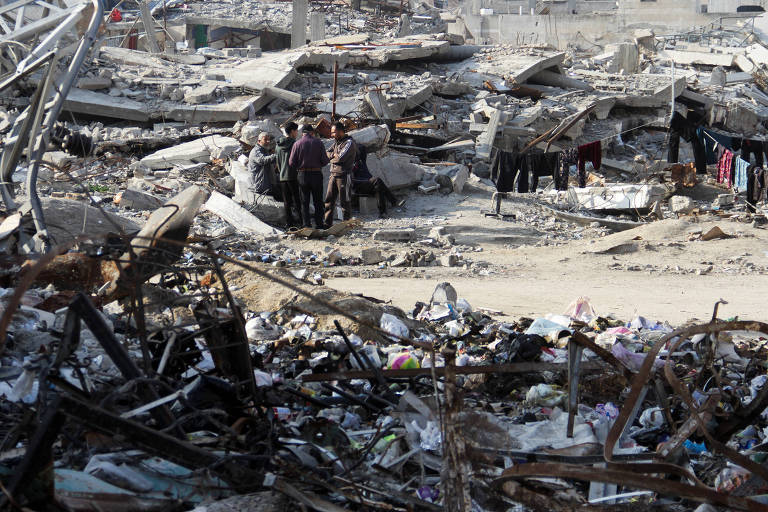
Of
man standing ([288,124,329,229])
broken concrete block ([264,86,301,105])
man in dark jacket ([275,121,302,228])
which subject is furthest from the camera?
broken concrete block ([264,86,301,105])

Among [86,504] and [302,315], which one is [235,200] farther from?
[86,504]

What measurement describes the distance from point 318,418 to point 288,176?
23.1ft

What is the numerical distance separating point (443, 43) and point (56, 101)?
51.3 ft

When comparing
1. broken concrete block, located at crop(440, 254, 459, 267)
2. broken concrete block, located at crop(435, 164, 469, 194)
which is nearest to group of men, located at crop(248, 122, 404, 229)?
broken concrete block, located at crop(435, 164, 469, 194)

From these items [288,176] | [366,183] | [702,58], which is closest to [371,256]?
[288,176]

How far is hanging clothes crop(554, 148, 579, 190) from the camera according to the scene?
43.9 feet

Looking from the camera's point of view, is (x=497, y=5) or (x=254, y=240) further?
(x=497, y=5)

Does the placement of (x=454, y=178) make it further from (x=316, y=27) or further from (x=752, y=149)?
(x=316, y=27)

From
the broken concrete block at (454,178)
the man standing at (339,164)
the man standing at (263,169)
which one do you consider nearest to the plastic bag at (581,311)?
the man standing at (339,164)

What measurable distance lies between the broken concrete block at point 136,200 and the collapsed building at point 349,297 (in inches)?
0.9

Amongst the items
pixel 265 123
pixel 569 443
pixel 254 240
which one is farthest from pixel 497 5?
pixel 569 443

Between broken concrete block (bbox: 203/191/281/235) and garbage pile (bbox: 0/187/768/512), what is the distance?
527 centimetres

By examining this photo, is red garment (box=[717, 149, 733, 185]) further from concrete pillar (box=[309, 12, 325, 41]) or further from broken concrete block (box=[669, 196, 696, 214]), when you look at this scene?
concrete pillar (box=[309, 12, 325, 41])

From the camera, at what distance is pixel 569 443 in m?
3.91
